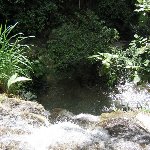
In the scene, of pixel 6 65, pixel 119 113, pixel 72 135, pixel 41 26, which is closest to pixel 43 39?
pixel 41 26

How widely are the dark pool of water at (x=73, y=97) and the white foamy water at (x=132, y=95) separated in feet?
1.12

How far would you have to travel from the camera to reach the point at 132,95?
999 centimetres

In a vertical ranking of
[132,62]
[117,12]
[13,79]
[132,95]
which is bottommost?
[132,95]

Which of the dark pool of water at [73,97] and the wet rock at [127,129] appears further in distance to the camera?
the dark pool of water at [73,97]

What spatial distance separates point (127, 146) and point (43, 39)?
7983 mm

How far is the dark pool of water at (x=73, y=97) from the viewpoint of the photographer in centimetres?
931

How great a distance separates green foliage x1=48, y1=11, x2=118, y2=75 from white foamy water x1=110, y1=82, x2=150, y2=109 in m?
1.17

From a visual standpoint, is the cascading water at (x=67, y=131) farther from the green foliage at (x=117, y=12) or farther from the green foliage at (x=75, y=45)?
the green foliage at (x=117, y=12)

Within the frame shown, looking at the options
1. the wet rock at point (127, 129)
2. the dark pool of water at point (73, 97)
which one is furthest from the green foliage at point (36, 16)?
the wet rock at point (127, 129)

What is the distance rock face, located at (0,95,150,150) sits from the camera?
5.05m

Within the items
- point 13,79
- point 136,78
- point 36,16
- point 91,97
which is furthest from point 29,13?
point 136,78

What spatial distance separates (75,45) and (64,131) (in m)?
4.69

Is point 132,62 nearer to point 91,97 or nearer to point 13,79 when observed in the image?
point 13,79

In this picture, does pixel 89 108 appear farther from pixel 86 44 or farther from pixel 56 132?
pixel 56 132
